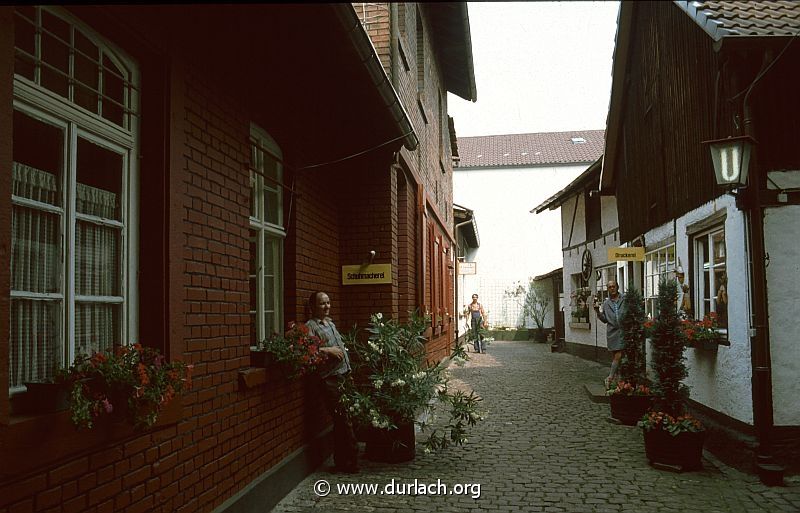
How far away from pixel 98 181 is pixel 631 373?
295 inches

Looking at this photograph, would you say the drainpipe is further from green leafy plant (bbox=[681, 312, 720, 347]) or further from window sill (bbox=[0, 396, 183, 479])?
window sill (bbox=[0, 396, 183, 479])

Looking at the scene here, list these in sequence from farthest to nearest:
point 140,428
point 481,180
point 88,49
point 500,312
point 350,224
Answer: point 481,180, point 500,312, point 350,224, point 88,49, point 140,428

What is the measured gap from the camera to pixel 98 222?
364 centimetres

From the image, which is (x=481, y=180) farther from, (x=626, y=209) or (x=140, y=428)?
(x=140, y=428)

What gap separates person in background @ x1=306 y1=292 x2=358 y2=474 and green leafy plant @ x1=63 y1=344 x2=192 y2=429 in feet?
10.2

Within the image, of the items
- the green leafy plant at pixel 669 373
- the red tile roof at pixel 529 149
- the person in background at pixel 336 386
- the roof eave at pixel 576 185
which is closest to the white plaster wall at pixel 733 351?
the green leafy plant at pixel 669 373

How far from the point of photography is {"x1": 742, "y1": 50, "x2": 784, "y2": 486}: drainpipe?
6535 millimetres

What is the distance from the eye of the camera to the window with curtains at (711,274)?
8234 millimetres

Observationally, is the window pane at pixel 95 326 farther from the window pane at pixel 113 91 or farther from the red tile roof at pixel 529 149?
the red tile roof at pixel 529 149

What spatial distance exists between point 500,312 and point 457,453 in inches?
1027

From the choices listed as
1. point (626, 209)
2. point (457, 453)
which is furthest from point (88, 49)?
point (626, 209)

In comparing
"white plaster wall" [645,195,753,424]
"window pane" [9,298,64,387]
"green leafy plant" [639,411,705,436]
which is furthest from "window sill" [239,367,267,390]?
"white plaster wall" [645,195,753,424]

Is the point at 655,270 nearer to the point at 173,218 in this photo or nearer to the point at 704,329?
the point at 704,329

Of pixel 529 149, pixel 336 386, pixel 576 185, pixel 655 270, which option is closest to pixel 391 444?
pixel 336 386
